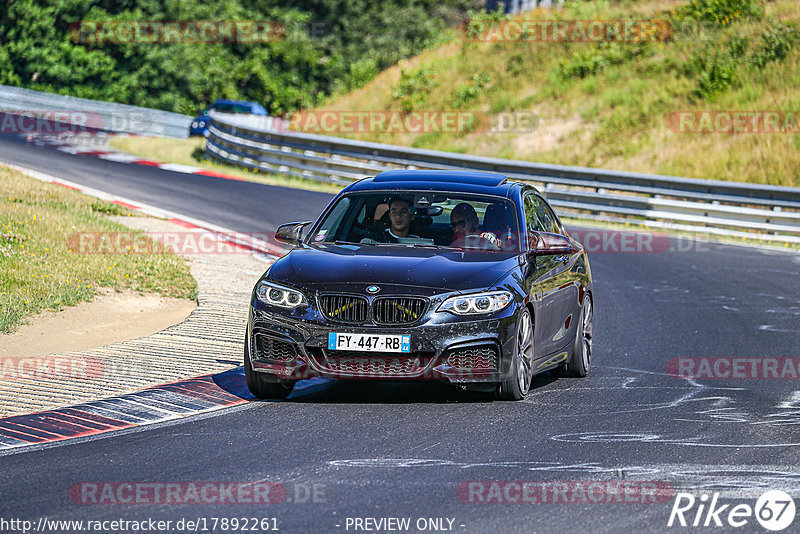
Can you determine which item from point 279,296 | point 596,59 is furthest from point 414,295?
point 596,59

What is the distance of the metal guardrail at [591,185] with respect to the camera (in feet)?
76.4

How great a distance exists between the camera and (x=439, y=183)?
9.77 meters

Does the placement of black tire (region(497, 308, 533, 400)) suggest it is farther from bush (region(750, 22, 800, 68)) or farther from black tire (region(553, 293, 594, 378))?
bush (region(750, 22, 800, 68))

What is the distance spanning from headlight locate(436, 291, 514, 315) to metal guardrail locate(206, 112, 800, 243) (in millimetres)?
15726

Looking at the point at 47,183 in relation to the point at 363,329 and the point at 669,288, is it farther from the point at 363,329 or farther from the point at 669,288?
the point at 363,329

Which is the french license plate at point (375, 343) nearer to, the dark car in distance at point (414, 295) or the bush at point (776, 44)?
the dark car in distance at point (414, 295)

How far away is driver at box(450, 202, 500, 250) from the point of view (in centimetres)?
929

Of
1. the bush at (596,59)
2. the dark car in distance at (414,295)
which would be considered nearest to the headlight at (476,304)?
the dark car in distance at (414,295)

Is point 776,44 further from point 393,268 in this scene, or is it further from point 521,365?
point 393,268

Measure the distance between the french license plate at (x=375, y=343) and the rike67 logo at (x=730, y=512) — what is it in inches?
98.5

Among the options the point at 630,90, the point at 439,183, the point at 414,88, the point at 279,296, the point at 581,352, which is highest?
the point at 630,90

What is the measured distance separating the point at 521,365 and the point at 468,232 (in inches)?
48.0

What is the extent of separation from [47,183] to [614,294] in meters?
Answer: 12.2

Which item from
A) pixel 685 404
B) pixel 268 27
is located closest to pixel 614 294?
pixel 685 404
